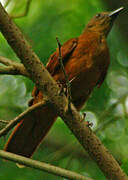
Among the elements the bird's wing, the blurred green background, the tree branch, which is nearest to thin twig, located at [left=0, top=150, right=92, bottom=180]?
the tree branch

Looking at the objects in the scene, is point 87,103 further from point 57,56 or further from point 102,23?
point 57,56

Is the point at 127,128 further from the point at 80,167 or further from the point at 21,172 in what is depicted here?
the point at 21,172

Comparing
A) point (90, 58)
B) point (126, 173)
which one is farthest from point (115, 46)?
point (126, 173)

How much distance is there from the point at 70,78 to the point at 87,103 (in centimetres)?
130

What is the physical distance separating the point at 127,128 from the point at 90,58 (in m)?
1.72

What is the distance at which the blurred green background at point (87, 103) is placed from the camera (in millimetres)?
5109

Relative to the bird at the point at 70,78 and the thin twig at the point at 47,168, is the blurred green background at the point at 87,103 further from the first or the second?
the thin twig at the point at 47,168

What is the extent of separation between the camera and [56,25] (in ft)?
17.7

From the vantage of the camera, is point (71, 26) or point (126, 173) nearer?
point (126, 173)

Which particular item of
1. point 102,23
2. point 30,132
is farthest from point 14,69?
point 102,23

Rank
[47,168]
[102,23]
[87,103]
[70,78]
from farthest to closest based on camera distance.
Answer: [87,103], [102,23], [70,78], [47,168]

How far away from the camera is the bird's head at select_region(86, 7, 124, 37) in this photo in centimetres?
491

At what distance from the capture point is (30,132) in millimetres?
4215

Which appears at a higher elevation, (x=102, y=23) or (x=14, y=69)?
(x=14, y=69)
